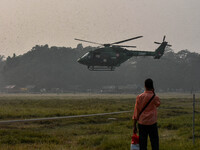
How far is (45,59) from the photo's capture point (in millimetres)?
183125

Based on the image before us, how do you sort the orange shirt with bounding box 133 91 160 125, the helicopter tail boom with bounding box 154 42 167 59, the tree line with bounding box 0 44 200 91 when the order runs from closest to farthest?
the orange shirt with bounding box 133 91 160 125 < the helicopter tail boom with bounding box 154 42 167 59 < the tree line with bounding box 0 44 200 91

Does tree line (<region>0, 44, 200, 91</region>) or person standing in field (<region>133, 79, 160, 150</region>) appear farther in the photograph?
tree line (<region>0, 44, 200, 91</region>)

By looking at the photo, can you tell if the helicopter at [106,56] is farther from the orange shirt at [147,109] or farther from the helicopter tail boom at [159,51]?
the orange shirt at [147,109]

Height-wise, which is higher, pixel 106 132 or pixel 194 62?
pixel 194 62

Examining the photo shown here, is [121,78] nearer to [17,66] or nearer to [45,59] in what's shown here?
[45,59]

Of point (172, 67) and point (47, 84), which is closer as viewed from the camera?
point (47, 84)

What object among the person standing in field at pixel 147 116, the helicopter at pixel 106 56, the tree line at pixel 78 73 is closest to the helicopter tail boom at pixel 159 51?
the helicopter at pixel 106 56

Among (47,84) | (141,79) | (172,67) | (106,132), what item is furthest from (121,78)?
(106,132)

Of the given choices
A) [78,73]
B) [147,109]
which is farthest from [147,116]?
[78,73]

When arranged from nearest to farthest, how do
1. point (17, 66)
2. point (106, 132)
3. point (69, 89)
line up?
1. point (106, 132)
2. point (69, 89)
3. point (17, 66)

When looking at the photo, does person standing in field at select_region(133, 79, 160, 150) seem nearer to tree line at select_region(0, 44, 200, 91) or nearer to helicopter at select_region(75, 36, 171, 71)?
helicopter at select_region(75, 36, 171, 71)

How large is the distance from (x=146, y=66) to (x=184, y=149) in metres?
172

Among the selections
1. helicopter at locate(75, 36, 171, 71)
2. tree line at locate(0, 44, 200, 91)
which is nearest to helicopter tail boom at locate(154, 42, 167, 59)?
helicopter at locate(75, 36, 171, 71)

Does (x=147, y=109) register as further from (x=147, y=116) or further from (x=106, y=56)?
(x=106, y=56)
